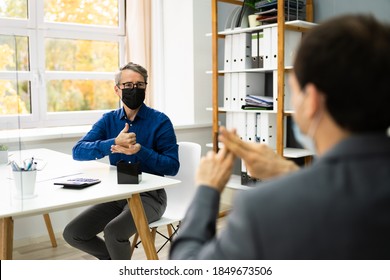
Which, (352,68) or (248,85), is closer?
(352,68)

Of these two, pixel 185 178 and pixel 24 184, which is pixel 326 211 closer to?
pixel 24 184

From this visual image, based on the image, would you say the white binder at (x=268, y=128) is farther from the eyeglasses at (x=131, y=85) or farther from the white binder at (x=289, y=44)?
the eyeglasses at (x=131, y=85)

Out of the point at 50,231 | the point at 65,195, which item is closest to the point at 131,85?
the point at 65,195

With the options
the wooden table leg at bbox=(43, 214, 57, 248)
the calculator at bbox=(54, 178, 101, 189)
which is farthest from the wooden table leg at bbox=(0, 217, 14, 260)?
the wooden table leg at bbox=(43, 214, 57, 248)

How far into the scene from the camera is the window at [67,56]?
13.1ft

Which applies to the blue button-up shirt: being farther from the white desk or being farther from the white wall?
the white wall

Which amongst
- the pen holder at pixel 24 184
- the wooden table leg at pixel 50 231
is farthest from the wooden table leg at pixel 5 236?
the wooden table leg at pixel 50 231

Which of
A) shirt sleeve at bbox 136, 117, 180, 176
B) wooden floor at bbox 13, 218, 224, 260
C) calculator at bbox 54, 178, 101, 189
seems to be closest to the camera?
calculator at bbox 54, 178, 101, 189

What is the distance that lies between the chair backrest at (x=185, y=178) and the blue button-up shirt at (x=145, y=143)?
19 cm

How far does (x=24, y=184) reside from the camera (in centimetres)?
207

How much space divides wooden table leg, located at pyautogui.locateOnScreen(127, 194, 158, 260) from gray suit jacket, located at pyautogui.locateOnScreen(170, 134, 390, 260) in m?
1.58

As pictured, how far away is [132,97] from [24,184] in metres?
0.90

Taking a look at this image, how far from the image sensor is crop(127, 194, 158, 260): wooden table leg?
7.63 ft

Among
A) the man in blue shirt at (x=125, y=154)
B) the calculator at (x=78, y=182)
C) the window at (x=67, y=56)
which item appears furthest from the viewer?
the window at (x=67, y=56)
